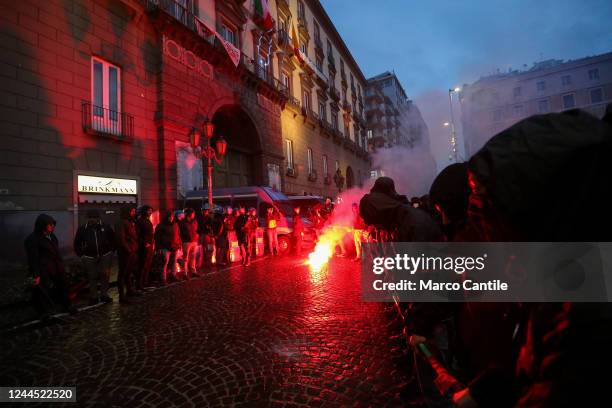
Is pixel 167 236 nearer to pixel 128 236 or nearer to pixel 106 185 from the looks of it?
pixel 128 236

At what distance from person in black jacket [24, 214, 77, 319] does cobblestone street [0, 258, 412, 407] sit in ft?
1.29

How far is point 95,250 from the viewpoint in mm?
5660

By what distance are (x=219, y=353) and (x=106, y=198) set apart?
31.8 feet

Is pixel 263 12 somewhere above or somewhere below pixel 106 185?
above

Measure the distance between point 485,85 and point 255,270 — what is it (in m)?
44.7

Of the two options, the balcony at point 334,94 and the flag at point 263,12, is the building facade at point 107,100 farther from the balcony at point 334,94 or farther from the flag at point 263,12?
the balcony at point 334,94

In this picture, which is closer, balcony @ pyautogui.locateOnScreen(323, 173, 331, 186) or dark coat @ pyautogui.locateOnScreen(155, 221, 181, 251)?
dark coat @ pyautogui.locateOnScreen(155, 221, 181, 251)

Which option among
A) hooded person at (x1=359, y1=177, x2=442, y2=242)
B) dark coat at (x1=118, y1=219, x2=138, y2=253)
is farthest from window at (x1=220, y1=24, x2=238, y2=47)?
hooded person at (x1=359, y1=177, x2=442, y2=242)

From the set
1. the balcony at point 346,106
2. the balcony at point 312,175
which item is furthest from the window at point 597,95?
the balcony at point 312,175

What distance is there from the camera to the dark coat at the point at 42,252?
486 cm

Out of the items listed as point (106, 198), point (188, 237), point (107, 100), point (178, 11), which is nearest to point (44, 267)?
point (188, 237)

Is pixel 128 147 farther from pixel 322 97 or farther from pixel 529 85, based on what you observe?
pixel 529 85

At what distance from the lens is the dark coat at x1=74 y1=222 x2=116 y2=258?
18.3ft

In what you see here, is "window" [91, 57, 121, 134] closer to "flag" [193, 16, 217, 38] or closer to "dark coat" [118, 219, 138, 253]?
"flag" [193, 16, 217, 38]
